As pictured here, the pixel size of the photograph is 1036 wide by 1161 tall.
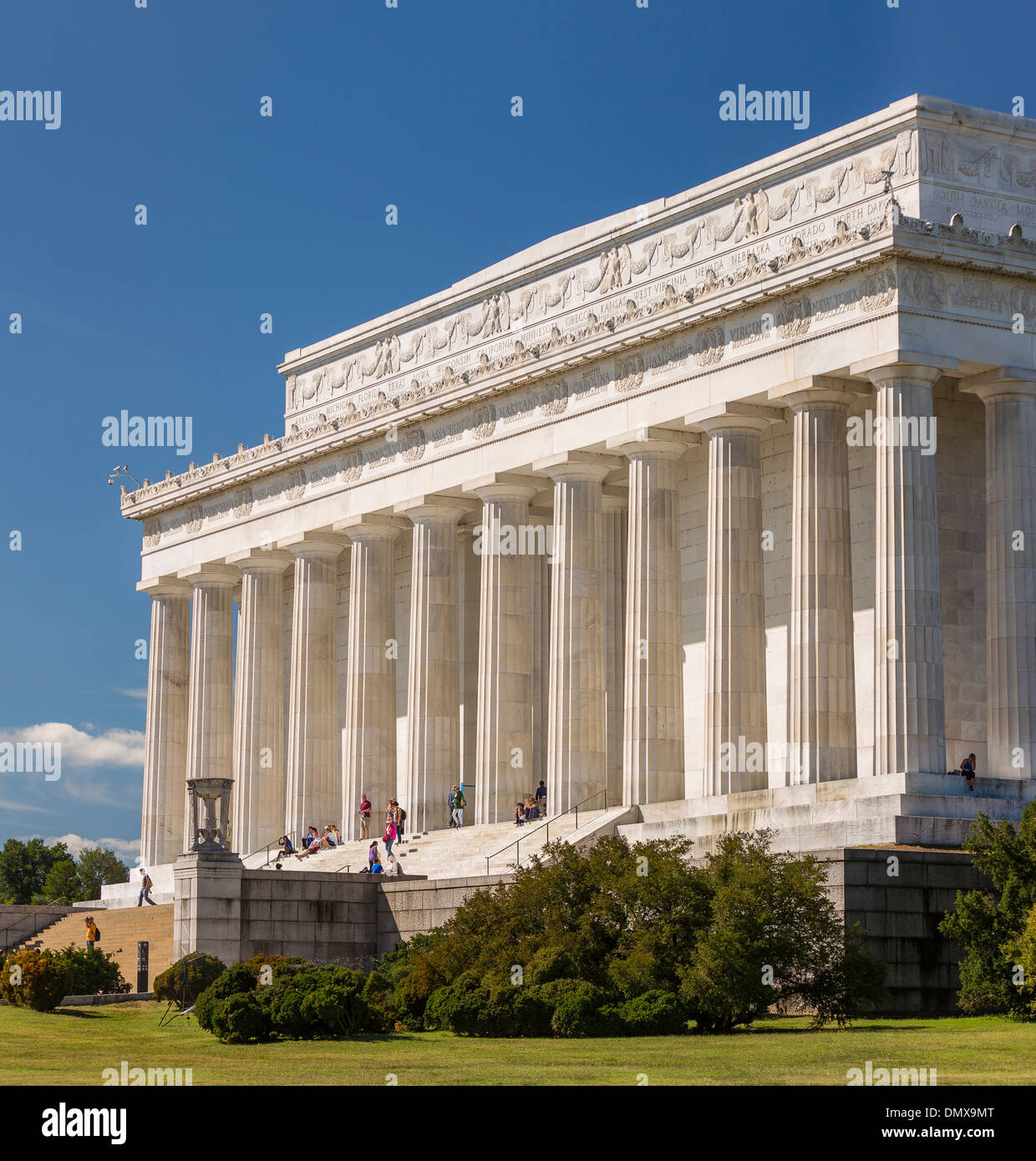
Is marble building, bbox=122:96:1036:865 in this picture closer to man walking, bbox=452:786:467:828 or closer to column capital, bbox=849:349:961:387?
column capital, bbox=849:349:961:387

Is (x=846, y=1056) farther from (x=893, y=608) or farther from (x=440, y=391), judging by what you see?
(x=440, y=391)

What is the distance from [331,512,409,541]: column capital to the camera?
78.6m

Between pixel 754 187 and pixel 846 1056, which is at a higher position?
pixel 754 187

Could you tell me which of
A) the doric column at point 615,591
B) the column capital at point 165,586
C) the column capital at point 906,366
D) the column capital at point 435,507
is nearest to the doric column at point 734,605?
the column capital at point 906,366

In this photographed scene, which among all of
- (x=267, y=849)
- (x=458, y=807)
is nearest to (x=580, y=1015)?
(x=458, y=807)

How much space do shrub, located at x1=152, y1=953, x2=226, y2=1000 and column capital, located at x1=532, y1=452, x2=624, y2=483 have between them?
86.1 ft

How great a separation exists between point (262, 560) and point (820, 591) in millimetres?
33269

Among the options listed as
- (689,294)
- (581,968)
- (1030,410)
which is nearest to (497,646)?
(689,294)

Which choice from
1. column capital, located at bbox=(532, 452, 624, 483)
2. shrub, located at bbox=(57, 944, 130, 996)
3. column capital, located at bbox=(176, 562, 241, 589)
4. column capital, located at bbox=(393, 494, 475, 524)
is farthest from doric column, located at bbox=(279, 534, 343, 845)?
shrub, located at bbox=(57, 944, 130, 996)

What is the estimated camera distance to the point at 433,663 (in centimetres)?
7525

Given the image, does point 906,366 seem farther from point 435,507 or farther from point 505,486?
point 435,507

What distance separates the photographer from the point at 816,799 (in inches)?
2199

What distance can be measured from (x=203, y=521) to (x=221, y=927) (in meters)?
38.8

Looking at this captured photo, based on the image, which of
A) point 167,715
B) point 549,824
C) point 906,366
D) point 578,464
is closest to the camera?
point 906,366
